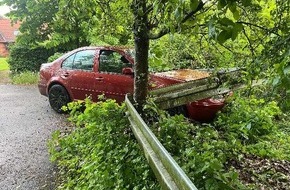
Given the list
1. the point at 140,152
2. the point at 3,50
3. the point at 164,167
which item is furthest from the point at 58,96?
the point at 3,50

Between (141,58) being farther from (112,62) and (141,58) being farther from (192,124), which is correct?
(112,62)

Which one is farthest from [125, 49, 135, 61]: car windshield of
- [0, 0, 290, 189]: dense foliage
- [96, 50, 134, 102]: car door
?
[0, 0, 290, 189]: dense foliage

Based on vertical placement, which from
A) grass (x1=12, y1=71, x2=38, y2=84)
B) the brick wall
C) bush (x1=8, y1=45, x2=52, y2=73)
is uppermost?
bush (x1=8, y1=45, x2=52, y2=73)

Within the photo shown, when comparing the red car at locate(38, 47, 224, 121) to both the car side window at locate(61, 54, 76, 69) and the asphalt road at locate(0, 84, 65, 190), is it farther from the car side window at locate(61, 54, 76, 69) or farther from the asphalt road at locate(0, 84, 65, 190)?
the asphalt road at locate(0, 84, 65, 190)

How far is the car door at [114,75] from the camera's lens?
780cm

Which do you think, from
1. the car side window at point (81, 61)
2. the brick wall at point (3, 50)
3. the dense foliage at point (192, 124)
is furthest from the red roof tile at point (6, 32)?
the dense foliage at point (192, 124)

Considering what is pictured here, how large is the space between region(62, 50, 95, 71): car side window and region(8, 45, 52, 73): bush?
1059 centimetres

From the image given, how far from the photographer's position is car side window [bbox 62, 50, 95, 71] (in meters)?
8.49

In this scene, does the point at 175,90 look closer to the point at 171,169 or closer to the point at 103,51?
the point at 103,51

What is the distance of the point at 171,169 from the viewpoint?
230cm

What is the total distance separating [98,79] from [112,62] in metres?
0.55

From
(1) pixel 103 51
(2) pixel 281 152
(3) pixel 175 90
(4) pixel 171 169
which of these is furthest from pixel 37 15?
(4) pixel 171 169

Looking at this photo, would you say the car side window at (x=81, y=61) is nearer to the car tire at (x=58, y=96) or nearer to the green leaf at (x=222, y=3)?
the car tire at (x=58, y=96)

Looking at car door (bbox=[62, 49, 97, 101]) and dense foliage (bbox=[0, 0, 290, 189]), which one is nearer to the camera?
dense foliage (bbox=[0, 0, 290, 189])
